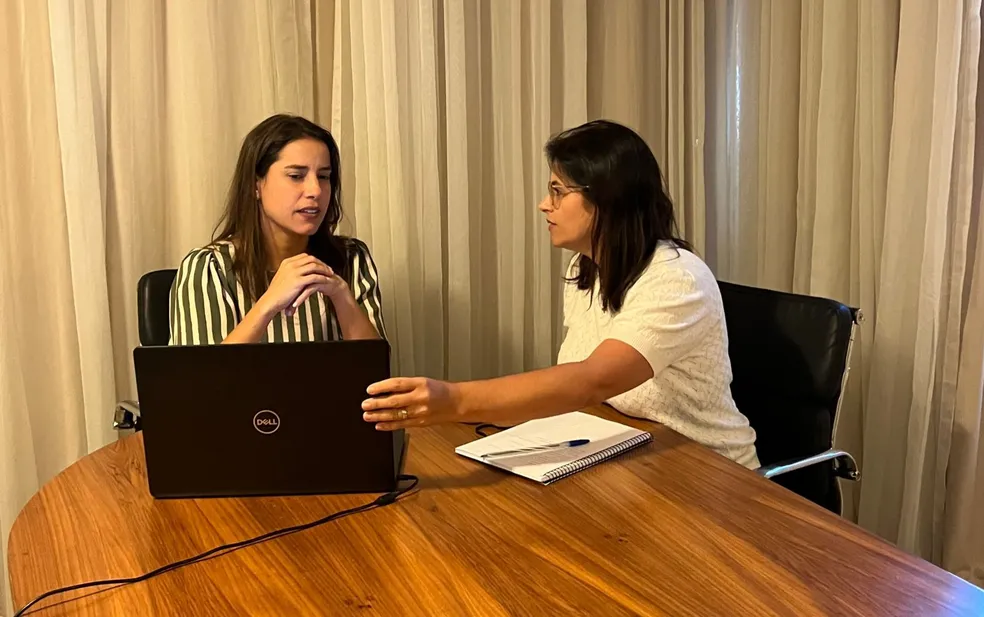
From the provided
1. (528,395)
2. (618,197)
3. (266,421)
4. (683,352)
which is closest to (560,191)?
(618,197)

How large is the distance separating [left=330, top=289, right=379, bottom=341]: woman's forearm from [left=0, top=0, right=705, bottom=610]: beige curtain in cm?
49

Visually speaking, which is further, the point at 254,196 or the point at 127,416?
the point at 254,196

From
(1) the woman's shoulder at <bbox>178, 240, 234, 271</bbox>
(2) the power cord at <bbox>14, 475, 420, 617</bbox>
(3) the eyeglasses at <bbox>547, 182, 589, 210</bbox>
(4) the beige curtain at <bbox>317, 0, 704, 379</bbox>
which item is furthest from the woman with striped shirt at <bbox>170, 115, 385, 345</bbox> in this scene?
(2) the power cord at <bbox>14, 475, 420, 617</bbox>

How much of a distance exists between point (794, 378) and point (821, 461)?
0.22 metres

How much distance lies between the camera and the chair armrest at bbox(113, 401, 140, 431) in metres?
1.81

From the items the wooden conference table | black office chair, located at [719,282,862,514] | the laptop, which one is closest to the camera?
the wooden conference table

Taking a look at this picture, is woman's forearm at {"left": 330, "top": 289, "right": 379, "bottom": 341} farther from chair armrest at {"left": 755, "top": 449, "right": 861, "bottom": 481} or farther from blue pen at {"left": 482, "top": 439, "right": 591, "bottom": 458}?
chair armrest at {"left": 755, "top": 449, "right": 861, "bottom": 481}

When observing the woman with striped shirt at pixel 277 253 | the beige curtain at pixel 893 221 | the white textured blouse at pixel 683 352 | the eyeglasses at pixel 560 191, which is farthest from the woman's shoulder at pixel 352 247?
the beige curtain at pixel 893 221

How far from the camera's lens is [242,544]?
1172 millimetres

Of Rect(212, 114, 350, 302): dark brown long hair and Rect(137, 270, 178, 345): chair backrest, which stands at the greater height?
Rect(212, 114, 350, 302): dark brown long hair

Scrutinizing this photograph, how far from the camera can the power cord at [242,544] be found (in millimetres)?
1060

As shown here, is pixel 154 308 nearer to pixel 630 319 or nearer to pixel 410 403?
pixel 410 403

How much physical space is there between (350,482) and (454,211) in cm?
124

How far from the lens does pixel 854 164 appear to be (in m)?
2.29
